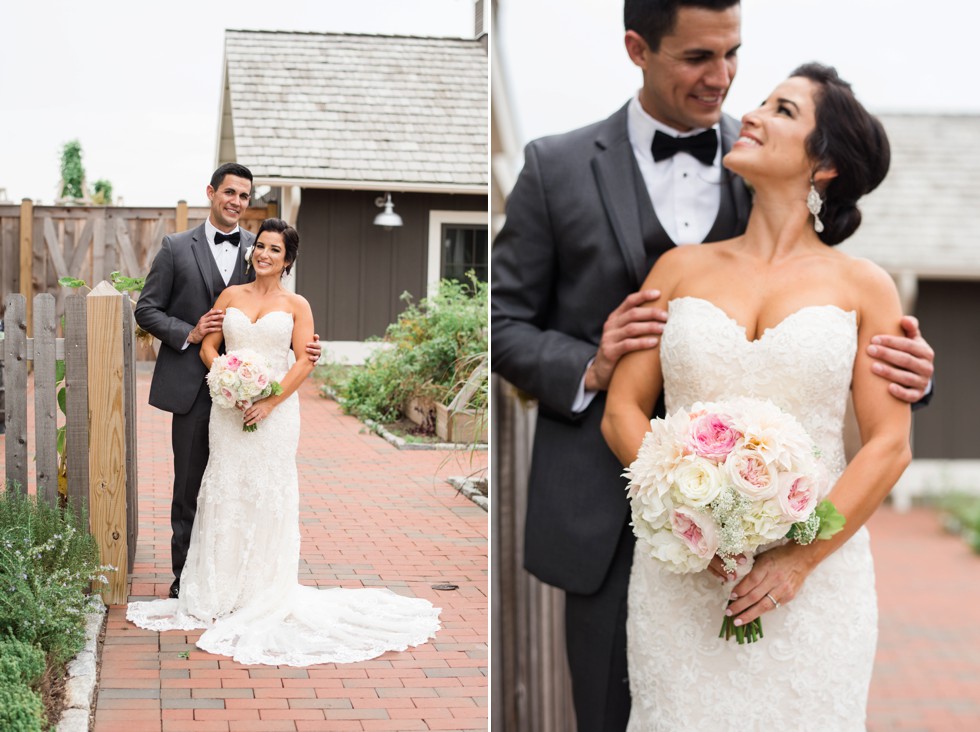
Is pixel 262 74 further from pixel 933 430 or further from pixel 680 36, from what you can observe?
pixel 933 430

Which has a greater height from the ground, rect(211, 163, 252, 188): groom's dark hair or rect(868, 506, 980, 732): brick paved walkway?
rect(211, 163, 252, 188): groom's dark hair

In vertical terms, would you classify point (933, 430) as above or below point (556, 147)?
below

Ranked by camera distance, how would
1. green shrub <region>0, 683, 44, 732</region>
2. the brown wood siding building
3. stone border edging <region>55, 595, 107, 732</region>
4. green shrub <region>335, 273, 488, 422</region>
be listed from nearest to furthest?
green shrub <region>0, 683, 44, 732</region> < stone border edging <region>55, 595, 107, 732</region> < the brown wood siding building < green shrub <region>335, 273, 488, 422</region>

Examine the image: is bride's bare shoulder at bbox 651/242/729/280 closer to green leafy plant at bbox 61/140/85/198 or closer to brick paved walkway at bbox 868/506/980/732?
green leafy plant at bbox 61/140/85/198

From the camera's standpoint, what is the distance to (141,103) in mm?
3172

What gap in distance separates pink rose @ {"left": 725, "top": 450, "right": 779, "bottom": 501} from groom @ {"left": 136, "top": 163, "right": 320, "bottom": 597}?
5.75 ft

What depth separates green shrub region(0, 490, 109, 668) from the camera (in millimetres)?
2885

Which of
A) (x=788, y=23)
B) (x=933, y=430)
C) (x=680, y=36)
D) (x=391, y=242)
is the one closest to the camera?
(x=680, y=36)

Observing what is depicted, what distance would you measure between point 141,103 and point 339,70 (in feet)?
2.02

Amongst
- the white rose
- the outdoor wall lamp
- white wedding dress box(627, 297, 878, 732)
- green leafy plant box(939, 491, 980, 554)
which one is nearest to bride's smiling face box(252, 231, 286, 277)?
Result: the outdoor wall lamp

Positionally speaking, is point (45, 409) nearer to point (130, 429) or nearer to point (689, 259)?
point (130, 429)

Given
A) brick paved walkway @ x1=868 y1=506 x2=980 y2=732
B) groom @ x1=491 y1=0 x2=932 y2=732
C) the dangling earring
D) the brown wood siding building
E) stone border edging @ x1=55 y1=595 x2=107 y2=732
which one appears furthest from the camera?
brick paved walkway @ x1=868 y1=506 x2=980 y2=732

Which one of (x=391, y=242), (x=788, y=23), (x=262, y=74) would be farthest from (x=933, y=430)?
(x=262, y=74)

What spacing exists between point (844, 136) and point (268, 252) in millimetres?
1798
